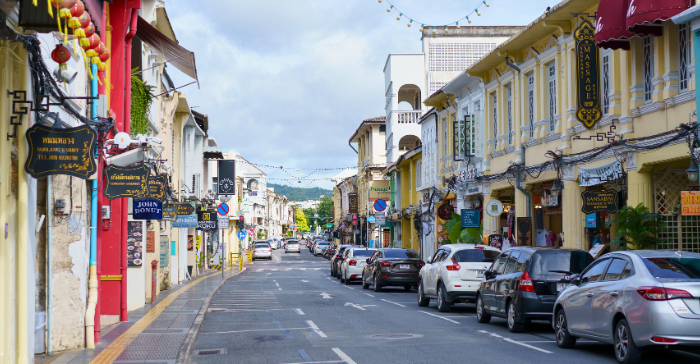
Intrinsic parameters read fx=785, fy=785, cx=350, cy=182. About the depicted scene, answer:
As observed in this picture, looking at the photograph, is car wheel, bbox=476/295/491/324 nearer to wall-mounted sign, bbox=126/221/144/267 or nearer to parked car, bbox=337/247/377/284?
wall-mounted sign, bbox=126/221/144/267

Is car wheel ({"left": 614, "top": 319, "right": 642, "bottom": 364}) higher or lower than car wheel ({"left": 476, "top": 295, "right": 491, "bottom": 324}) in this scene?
higher

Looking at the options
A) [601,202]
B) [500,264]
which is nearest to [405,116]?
[601,202]

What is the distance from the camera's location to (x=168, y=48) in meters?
19.8

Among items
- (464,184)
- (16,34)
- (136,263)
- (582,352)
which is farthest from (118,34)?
(464,184)

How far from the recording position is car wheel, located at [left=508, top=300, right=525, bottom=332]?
46.0ft

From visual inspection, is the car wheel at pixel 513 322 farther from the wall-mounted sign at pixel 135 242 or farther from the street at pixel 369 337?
the wall-mounted sign at pixel 135 242

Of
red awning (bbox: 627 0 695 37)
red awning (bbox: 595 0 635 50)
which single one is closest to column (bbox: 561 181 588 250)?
red awning (bbox: 595 0 635 50)

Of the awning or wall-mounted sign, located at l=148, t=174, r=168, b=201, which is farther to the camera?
the awning

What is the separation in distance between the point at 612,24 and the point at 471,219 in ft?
→ 44.7

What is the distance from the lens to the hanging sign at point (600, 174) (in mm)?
19344

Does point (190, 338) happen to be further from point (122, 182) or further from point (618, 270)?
point (618, 270)

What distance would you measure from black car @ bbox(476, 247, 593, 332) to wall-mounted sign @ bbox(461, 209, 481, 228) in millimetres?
15005

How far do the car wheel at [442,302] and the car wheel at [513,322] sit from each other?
457cm

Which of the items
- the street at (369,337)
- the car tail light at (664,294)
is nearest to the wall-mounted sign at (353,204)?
the street at (369,337)
